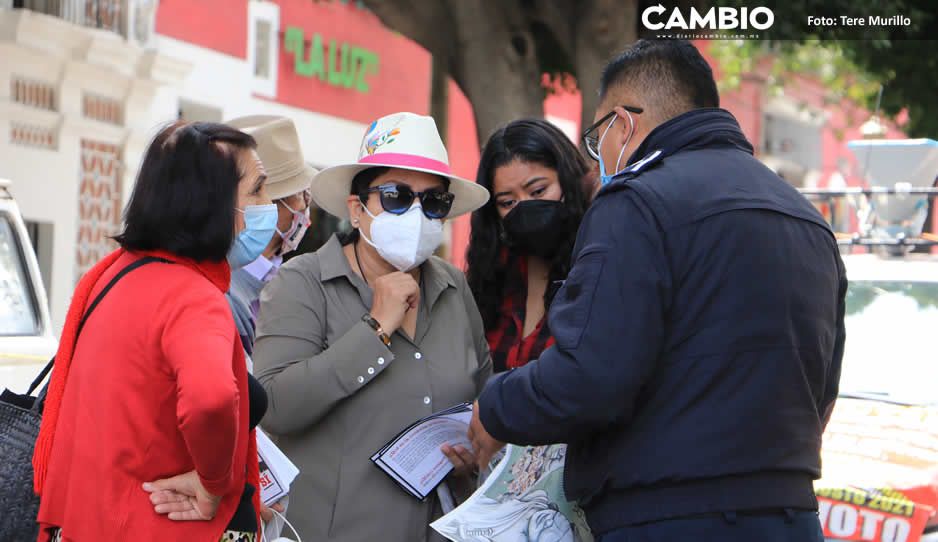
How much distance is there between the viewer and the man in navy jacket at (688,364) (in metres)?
2.77

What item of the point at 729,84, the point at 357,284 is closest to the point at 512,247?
the point at 357,284

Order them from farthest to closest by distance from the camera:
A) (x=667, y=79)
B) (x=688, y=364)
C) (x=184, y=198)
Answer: (x=667, y=79) → (x=184, y=198) → (x=688, y=364)

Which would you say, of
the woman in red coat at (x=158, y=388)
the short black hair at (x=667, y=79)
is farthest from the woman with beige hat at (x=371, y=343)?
the short black hair at (x=667, y=79)

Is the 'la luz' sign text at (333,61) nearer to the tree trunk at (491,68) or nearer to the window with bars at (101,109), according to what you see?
the window with bars at (101,109)

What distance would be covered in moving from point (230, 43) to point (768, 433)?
1610 centimetres

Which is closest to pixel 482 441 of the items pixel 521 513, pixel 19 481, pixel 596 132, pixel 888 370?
pixel 521 513

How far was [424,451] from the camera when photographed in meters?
3.56

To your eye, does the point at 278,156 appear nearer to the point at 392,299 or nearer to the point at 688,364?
the point at 392,299

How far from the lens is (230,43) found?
18.0m

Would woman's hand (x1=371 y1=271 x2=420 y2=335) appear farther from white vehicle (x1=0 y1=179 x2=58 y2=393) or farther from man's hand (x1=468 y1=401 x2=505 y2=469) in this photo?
white vehicle (x1=0 y1=179 x2=58 y2=393)

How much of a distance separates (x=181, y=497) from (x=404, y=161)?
51.5 inches

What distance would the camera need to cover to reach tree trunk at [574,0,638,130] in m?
10.5

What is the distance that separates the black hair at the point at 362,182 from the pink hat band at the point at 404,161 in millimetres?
40

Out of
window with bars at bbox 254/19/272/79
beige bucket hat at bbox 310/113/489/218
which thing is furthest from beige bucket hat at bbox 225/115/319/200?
window with bars at bbox 254/19/272/79
